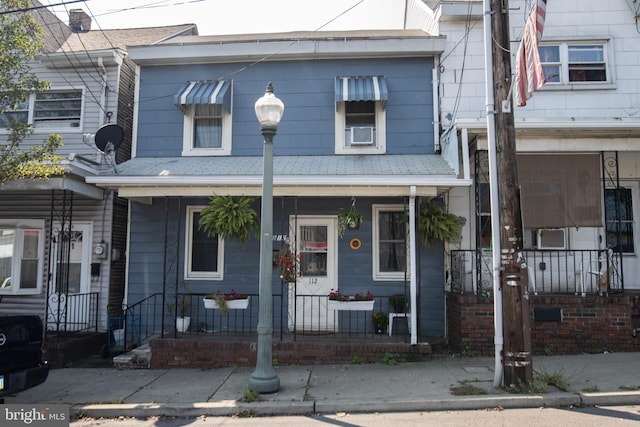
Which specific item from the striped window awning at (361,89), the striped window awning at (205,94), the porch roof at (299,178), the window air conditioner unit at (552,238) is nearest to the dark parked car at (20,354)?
the porch roof at (299,178)

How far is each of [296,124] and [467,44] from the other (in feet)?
12.7

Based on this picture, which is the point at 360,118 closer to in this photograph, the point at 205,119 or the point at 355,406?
the point at 205,119

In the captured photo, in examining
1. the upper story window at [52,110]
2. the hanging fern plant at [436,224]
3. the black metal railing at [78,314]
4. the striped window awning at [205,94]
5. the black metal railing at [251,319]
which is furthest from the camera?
the upper story window at [52,110]

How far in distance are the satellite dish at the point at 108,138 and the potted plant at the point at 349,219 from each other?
15.1 feet

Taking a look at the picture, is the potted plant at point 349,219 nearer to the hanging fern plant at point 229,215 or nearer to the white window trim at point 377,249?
the white window trim at point 377,249

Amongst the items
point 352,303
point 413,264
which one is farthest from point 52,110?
point 413,264

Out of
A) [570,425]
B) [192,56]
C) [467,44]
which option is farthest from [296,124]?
[570,425]

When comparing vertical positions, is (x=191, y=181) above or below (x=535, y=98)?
below

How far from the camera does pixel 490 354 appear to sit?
793cm

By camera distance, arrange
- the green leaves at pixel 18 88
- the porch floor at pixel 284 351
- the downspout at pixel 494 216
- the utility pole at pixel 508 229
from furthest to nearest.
→ the porch floor at pixel 284 351, the green leaves at pixel 18 88, the downspout at pixel 494 216, the utility pole at pixel 508 229

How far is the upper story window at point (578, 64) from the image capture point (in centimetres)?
945

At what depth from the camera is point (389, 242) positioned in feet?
30.7

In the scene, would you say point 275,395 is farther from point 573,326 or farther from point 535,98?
point 535,98

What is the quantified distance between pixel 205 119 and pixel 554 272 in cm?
775
